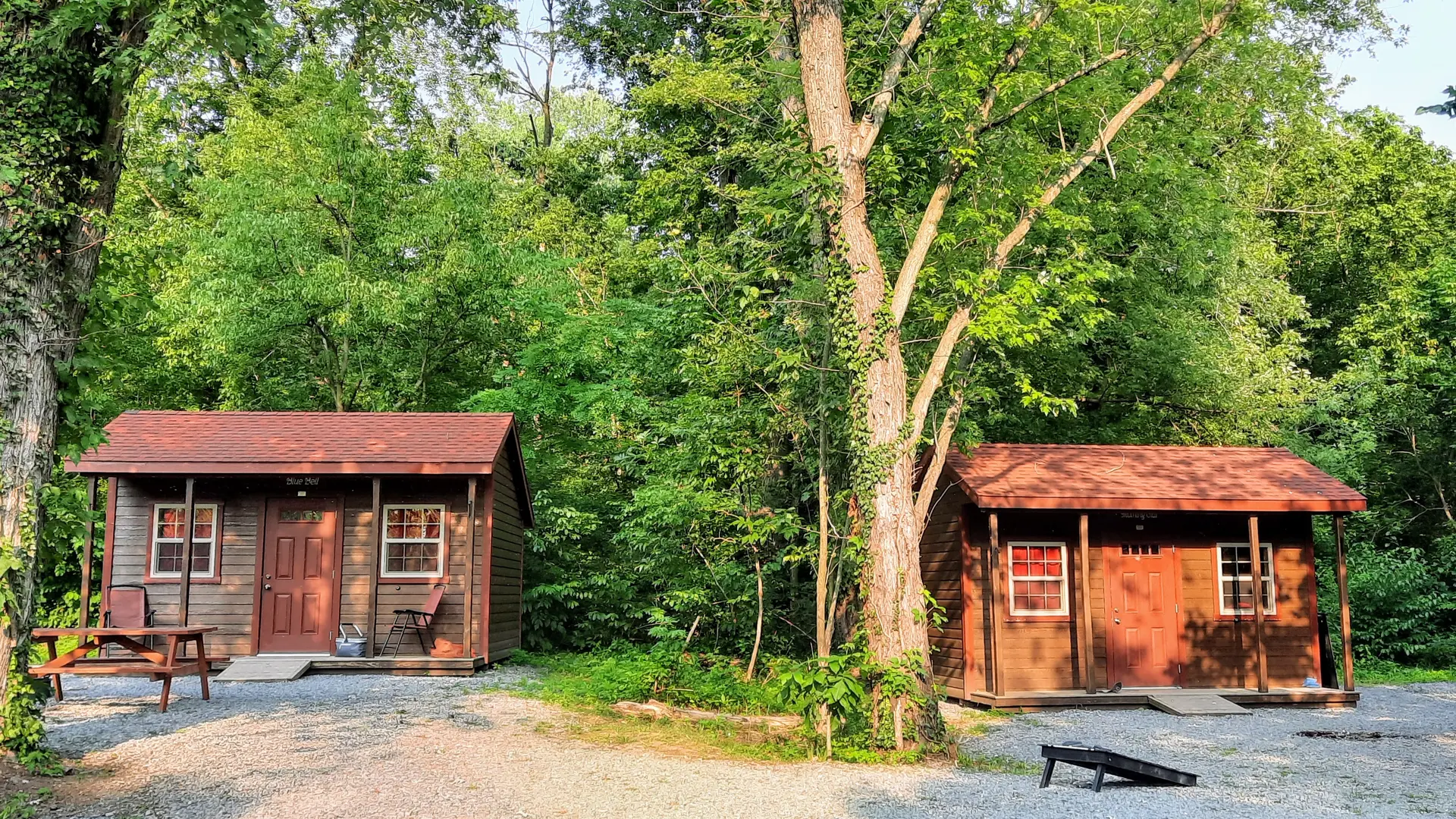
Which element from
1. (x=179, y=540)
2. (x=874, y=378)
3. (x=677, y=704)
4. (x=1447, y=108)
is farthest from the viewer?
(x=179, y=540)

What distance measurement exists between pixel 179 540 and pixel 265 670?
2.61 metres

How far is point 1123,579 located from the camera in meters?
13.7

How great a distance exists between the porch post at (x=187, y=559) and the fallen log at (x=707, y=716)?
638cm

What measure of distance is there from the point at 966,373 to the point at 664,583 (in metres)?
5.69

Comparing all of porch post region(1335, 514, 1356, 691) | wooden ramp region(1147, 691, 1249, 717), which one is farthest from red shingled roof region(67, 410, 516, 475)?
porch post region(1335, 514, 1356, 691)

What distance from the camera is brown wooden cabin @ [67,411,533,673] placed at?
1358 cm

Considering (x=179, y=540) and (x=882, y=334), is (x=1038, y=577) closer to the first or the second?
(x=882, y=334)

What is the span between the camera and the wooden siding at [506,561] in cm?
1459

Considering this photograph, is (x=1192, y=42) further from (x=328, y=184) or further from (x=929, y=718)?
(x=328, y=184)

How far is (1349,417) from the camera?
71.3 ft

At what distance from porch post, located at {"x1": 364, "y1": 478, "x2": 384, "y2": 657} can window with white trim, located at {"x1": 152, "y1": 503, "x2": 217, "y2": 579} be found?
2093 millimetres

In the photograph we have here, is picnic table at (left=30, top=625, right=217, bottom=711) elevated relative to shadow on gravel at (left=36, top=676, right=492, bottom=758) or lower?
elevated

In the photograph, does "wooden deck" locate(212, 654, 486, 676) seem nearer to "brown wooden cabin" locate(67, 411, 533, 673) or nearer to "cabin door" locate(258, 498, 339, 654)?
"brown wooden cabin" locate(67, 411, 533, 673)

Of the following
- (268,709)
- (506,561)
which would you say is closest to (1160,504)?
(506,561)
